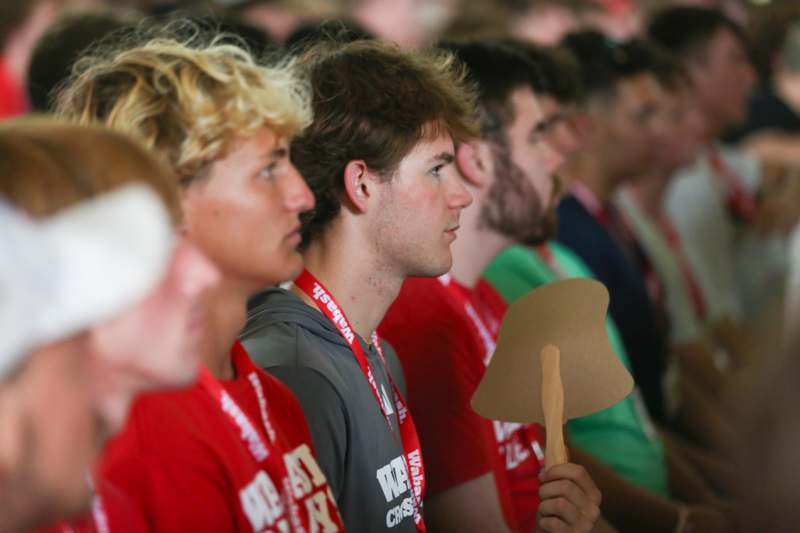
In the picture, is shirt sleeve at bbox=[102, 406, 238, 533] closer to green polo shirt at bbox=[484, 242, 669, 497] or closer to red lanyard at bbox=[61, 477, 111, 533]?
red lanyard at bbox=[61, 477, 111, 533]

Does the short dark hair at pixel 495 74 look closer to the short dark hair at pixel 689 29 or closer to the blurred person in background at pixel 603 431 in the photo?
the blurred person in background at pixel 603 431

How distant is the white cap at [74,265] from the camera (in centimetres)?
110

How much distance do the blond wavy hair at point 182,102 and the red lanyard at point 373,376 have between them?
0.32 metres

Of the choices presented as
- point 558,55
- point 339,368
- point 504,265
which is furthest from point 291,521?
point 558,55

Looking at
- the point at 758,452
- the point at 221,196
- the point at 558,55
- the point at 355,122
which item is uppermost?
the point at 558,55

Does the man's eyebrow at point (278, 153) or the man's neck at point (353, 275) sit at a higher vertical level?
the man's eyebrow at point (278, 153)

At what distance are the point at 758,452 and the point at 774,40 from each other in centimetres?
648

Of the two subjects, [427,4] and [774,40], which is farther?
[774,40]

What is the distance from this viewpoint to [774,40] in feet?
23.1

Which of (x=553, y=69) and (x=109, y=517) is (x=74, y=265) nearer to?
(x=109, y=517)

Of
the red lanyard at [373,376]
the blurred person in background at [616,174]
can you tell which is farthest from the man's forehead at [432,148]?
the blurred person in background at [616,174]

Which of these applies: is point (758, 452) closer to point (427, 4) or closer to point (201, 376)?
point (201, 376)

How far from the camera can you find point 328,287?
213 centimetres

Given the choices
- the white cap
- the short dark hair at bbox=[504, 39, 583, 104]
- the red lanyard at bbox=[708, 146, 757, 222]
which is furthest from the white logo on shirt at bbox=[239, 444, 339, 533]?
the red lanyard at bbox=[708, 146, 757, 222]
